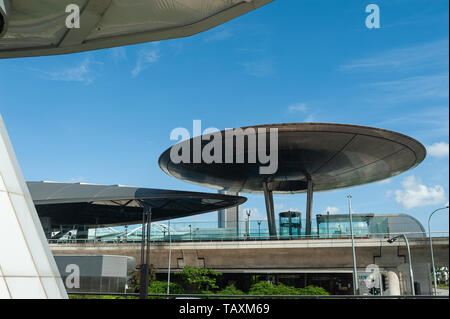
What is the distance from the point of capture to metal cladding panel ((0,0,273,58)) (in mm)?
8562

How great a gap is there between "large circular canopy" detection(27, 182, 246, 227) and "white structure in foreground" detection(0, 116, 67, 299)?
3614cm

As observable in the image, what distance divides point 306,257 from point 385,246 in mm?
6702

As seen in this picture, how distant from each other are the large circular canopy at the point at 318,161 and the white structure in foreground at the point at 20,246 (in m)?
20.8

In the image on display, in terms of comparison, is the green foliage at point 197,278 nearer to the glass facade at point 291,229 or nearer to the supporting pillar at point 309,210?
the glass facade at point 291,229

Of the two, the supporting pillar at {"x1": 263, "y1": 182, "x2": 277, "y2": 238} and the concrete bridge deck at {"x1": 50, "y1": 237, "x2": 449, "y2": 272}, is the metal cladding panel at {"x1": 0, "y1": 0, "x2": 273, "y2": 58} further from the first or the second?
the supporting pillar at {"x1": 263, "y1": 182, "x2": 277, "y2": 238}

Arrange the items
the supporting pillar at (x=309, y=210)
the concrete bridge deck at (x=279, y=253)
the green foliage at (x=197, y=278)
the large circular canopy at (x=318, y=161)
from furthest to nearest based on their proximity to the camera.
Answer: the supporting pillar at (x=309, y=210) < the green foliage at (x=197, y=278) < the concrete bridge deck at (x=279, y=253) < the large circular canopy at (x=318, y=161)

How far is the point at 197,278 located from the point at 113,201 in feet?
49.9

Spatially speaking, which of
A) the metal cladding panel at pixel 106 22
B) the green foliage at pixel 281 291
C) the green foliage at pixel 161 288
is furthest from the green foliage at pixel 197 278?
the metal cladding panel at pixel 106 22

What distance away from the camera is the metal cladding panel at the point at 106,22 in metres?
8.56

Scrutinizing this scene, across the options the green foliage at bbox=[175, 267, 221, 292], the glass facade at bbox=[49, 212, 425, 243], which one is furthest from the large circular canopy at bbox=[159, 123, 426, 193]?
the green foliage at bbox=[175, 267, 221, 292]
